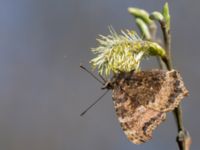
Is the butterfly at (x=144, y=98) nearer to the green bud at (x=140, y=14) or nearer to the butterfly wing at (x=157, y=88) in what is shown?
the butterfly wing at (x=157, y=88)

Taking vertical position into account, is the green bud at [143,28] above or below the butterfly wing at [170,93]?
above

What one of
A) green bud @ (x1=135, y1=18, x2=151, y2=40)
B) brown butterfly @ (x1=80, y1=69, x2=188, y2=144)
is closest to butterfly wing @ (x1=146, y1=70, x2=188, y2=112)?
brown butterfly @ (x1=80, y1=69, x2=188, y2=144)

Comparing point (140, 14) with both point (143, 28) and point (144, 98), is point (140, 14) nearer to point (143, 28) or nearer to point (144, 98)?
point (143, 28)

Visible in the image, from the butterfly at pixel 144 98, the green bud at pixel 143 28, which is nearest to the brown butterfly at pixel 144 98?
the butterfly at pixel 144 98

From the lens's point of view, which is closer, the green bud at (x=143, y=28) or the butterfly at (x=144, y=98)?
the butterfly at (x=144, y=98)

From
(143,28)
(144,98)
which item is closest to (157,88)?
(144,98)

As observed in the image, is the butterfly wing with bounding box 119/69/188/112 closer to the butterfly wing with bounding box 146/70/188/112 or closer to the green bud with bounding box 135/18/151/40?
the butterfly wing with bounding box 146/70/188/112

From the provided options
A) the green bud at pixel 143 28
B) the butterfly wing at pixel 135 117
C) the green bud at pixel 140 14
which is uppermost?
the green bud at pixel 140 14

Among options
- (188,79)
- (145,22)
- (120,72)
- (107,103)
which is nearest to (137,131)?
(120,72)
